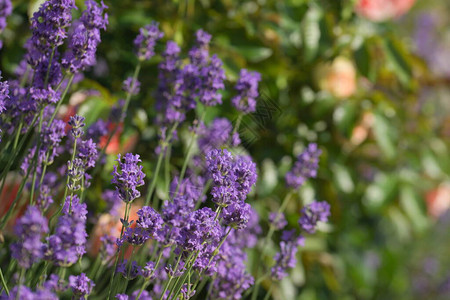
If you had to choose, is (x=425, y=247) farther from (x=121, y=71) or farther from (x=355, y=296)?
(x=121, y=71)

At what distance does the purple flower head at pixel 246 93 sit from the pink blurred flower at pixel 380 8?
1.04 meters

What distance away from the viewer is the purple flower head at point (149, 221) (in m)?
0.62

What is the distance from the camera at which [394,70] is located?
149cm

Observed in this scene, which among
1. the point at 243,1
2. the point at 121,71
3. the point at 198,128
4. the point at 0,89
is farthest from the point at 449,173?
the point at 0,89

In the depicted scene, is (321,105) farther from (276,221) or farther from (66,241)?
(66,241)

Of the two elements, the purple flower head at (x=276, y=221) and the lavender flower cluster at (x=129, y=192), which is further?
the purple flower head at (x=276, y=221)

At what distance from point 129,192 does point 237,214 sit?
13 cm

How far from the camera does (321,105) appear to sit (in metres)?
1.50

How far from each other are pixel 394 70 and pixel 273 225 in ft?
2.52

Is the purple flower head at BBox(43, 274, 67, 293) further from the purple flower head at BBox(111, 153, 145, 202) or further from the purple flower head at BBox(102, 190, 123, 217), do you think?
the purple flower head at BBox(102, 190, 123, 217)

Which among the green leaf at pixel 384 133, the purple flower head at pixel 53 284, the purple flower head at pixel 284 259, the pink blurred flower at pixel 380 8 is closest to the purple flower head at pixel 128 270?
the purple flower head at pixel 53 284

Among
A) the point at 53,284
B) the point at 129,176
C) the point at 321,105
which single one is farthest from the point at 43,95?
the point at 321,105

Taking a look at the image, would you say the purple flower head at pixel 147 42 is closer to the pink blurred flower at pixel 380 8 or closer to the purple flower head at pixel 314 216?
the purple flower head at pixel 314 216

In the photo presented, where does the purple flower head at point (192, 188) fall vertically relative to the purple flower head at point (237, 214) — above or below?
below
